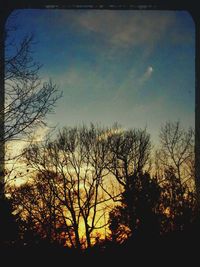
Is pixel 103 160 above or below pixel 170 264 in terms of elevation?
above

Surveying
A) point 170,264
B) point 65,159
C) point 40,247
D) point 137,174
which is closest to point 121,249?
point 170,264

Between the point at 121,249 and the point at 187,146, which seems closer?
the point at 121,249

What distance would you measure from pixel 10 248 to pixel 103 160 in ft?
47.3

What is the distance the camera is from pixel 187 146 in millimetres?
24641

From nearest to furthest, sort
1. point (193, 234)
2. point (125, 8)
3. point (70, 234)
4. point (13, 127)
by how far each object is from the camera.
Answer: point (125, 8)
point (13, 127)
point (193, 234)
point (70, 234)

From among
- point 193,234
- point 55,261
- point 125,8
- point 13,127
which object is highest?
point 125,8

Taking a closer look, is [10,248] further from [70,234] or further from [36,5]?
[70,234]

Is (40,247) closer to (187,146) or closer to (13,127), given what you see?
(13,127)

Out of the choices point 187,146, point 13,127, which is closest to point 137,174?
point 187,146

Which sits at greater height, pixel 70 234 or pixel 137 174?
pixel 137 174

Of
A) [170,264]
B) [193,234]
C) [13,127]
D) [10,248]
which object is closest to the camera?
[13,127]

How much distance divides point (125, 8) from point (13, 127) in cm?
370

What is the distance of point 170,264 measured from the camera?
9133 mm

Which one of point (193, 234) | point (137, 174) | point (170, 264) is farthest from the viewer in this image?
point (137, 174)
